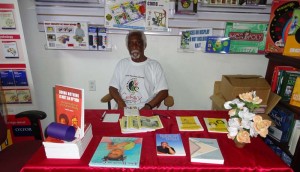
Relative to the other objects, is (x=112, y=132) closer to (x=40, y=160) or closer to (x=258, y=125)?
(x=40, y=160)

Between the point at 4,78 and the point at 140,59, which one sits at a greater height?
the point at 140,59

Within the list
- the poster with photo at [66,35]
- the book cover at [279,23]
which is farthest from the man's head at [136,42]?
the book cover at [279,23]

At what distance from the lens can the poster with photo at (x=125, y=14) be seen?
7.50 ft

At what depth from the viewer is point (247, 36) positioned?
2406 millimetres

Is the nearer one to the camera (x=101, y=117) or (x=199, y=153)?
(x=199, y=153)

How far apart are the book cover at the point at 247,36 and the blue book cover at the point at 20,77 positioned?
2320 millimetres

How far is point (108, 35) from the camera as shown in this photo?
241 centimetres

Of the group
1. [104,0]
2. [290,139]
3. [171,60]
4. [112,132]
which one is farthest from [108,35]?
[290,139]

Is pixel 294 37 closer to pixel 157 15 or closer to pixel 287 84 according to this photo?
pixel 287 84

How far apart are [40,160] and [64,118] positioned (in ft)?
0.83

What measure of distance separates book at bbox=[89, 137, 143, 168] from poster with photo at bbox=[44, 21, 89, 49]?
1467 mm

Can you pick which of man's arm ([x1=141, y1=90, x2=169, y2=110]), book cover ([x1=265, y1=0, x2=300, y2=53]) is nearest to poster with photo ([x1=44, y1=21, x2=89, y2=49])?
man's arm ([x1=141, y1=90, x2=169, y2=110])

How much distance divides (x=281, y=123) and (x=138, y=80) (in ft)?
5.22

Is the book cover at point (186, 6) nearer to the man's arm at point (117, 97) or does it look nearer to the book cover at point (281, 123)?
the man's arm at point (117, 97)
